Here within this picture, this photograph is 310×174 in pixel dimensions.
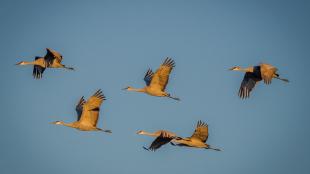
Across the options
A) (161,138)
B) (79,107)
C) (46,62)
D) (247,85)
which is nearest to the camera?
(161,138)

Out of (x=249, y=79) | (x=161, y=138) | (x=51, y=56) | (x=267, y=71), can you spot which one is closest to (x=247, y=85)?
(x=249, y=79)

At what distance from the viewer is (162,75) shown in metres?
34.6

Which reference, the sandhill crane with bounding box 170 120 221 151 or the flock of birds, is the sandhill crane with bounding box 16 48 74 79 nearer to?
the flock of birds

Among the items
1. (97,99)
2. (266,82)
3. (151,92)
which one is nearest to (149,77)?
(151,92)

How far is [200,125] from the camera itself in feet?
104

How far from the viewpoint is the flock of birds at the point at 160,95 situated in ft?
104

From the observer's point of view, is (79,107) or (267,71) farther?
(79,107)

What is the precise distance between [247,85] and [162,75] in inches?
157

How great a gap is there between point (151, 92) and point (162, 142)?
3860 mm

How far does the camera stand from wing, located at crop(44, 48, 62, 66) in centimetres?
3509

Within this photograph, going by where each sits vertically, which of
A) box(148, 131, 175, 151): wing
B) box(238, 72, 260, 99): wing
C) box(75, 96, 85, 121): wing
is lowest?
box(148, 131, 175, 151): wing

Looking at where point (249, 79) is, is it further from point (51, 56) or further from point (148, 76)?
point (51, 56)

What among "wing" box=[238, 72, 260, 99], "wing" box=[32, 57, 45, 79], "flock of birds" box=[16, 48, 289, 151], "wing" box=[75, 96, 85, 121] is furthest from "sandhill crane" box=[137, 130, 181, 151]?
"wing" box=[32, 57, 45, 79]

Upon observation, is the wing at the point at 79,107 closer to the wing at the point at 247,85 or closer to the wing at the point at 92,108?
the wing at the point at 92,108
